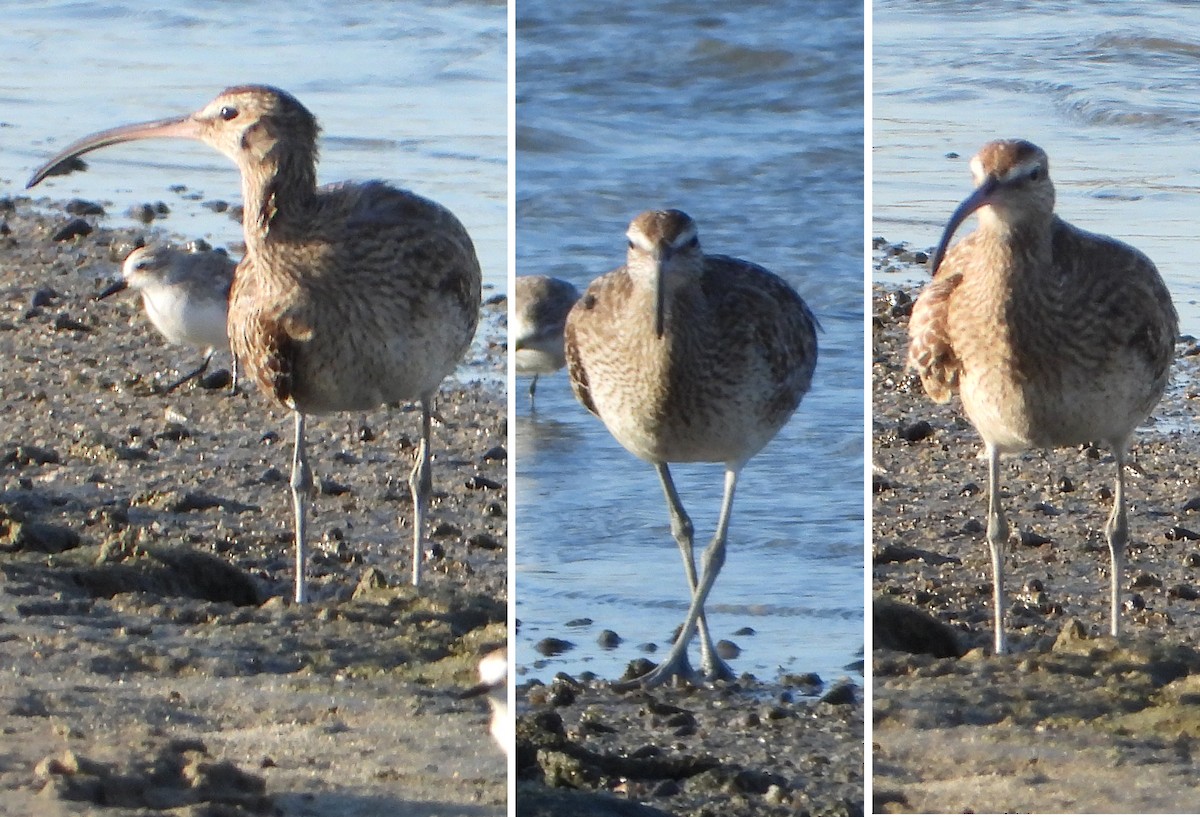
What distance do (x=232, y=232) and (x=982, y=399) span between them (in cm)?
599

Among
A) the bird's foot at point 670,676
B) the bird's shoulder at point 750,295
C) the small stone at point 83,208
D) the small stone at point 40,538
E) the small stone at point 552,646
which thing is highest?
the bird's shoulder at point 750,295

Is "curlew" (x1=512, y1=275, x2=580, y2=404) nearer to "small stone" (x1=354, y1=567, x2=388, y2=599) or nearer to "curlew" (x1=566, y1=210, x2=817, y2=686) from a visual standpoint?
"curlew" (x1=566, y1=210, x2=817, y2=686)

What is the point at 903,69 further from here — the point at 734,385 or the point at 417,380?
the point at 417,380

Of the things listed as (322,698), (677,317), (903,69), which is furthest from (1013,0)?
(322,698)

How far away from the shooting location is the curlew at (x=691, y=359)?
566 centimetres

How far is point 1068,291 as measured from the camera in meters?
6.24

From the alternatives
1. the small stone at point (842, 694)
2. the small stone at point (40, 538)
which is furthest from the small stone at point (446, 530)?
the small stone at point (842, 694)

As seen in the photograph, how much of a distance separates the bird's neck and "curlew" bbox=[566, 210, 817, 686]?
3.84 ft

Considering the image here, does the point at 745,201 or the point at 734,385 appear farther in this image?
the point at 734,385

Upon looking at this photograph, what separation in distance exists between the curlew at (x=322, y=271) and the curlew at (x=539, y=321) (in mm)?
990

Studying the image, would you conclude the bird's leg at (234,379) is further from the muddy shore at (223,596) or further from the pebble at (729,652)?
the pebble at (729,652)

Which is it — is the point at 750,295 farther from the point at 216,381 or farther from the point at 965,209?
the point at 216,381

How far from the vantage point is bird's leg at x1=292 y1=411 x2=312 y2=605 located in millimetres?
6895

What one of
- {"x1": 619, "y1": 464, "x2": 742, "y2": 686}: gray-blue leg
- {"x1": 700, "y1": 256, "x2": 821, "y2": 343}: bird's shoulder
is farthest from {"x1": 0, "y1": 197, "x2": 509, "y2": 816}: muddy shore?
{"x1": 700, "y1": 256, "x2": 821, "y2": 343}: bird's shoulder
